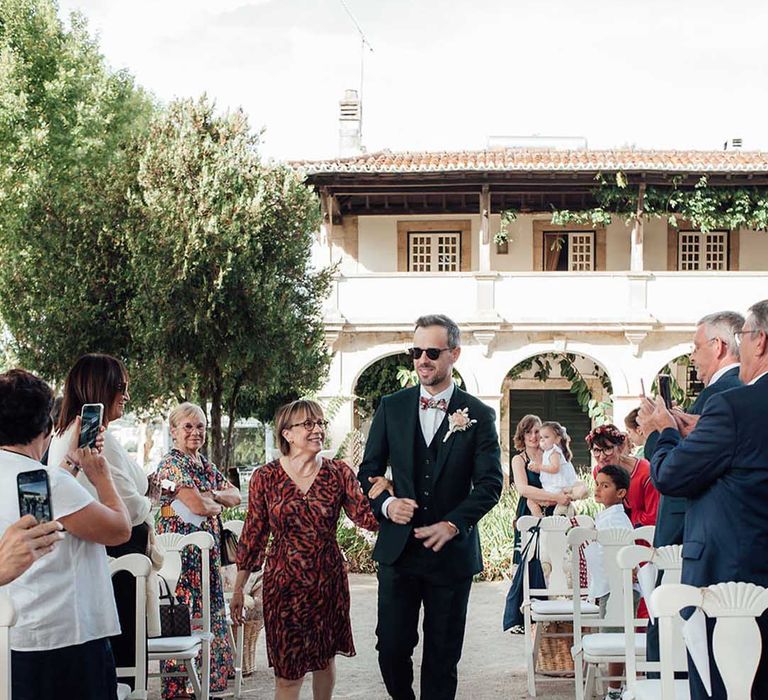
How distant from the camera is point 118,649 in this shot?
500 cm

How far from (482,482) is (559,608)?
111 inches

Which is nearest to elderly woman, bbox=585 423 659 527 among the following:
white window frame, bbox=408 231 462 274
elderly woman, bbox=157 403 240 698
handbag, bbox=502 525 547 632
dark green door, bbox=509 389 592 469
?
handbag, bbox=502 525 547 632

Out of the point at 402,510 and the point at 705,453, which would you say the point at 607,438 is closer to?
the point at 402,510

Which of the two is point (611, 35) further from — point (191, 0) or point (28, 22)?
point (191, 0)

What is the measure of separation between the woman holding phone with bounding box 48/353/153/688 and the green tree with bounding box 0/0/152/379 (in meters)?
12.2

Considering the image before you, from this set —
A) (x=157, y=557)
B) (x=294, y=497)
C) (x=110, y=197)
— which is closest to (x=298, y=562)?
(x=294, y=497)

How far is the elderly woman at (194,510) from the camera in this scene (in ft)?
23.1

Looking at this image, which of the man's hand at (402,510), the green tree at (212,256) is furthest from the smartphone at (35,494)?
the green tree at (212,256)

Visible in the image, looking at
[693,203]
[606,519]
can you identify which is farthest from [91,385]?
[693,203]

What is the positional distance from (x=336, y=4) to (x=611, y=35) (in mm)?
6086

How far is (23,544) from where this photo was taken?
3088 millimetres

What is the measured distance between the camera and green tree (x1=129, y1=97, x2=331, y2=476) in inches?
641

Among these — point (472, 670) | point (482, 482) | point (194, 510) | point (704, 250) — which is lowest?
point (472, 670)

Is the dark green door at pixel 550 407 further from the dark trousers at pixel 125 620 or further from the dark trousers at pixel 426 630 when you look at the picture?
the dark trousers at pixel 125 620
